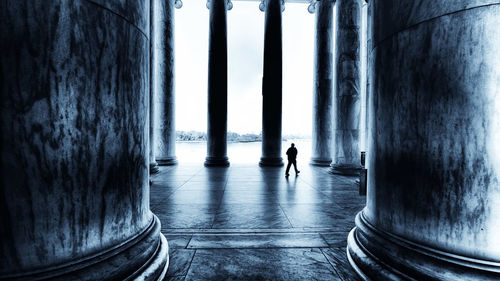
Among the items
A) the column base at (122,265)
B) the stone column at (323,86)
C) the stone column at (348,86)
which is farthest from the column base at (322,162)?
the column base at (122,265)

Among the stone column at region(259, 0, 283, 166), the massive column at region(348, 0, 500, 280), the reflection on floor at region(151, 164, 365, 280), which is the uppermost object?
the stone column at region(259, 0, 283, 166)

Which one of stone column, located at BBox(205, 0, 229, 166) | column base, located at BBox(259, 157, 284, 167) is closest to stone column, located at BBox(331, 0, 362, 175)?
column base, located at BBox(259, 157, 284, 167)

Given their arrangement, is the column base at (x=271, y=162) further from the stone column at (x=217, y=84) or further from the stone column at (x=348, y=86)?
the stone column at (x=348, y=86)

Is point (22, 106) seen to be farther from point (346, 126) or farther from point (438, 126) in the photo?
point (346, 126)

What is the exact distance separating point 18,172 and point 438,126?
1259 cm

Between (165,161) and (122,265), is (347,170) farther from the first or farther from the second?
(122,265)

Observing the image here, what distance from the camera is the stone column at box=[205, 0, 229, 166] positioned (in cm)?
5475

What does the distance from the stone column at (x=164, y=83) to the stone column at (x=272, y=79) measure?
1997 cm

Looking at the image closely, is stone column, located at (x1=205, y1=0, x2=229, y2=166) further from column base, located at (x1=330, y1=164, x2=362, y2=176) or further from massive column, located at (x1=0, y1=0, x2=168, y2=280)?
massive column, located at (x1=0, y1=0, x2=168, y2=280)

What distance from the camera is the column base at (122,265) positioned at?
298 inches

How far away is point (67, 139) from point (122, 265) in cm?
458

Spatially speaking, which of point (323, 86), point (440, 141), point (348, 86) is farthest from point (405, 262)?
point (323, 86)

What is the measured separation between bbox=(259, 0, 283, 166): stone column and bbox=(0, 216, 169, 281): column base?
44.6 meters

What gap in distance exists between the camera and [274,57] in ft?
183
